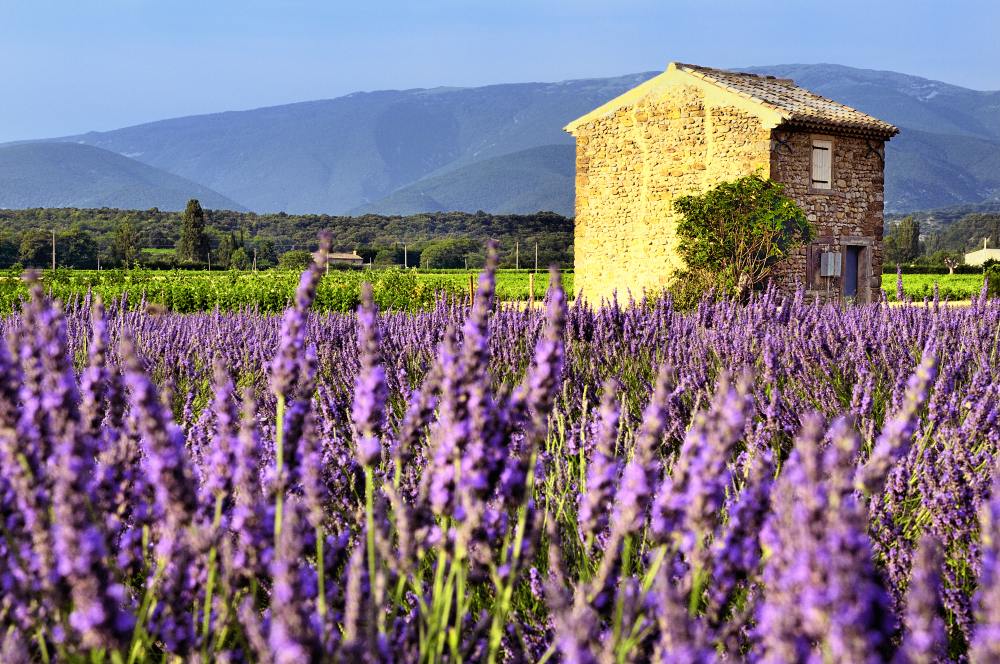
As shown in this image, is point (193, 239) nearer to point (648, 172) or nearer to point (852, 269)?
point (648, 172)

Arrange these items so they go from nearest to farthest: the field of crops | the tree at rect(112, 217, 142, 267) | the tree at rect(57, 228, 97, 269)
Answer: the field of crops → the tree at rect(112, 217, 142, 267) → the tree at rect(57, 228, 97, 269)

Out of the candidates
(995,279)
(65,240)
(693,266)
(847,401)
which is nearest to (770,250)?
(693,266)

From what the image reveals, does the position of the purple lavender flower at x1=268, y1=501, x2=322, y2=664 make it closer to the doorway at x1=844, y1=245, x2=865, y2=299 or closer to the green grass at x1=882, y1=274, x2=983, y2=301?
the doorway at x1=844, y1=245, x2=865, y2=299

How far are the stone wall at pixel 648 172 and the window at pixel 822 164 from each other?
5.39ft

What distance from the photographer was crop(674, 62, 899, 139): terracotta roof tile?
19.1 meters

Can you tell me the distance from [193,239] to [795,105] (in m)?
64.8

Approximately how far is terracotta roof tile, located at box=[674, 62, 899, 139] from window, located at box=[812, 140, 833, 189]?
1.43ft

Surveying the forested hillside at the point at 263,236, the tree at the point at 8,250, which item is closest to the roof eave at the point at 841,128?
the forested hillside at the point at 263,236

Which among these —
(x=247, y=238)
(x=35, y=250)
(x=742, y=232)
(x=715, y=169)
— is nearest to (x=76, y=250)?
(x=35, y=250)

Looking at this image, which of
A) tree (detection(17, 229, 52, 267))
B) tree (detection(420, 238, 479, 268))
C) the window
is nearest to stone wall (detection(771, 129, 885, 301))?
the window

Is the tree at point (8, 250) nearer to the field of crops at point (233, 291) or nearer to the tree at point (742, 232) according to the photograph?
the field of crops at point (233, 291)

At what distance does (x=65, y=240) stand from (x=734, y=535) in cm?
8700

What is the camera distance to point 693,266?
18672mm

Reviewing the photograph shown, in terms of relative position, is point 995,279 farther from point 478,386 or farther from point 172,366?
point 478,386
